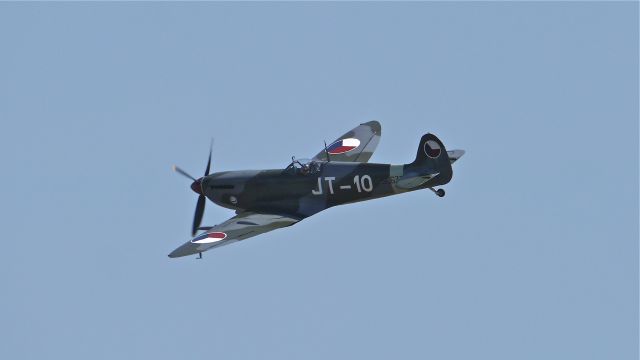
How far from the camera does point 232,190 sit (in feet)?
144

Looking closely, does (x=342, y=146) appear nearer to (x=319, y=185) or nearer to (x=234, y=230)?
(x=319, y=185)

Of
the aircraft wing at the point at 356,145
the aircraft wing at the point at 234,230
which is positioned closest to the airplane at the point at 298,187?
the aircraft wing at the point at 234,230

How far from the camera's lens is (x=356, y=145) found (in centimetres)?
4681

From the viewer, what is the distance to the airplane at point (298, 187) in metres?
40.5

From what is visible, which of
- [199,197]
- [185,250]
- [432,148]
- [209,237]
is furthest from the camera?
[199,197]

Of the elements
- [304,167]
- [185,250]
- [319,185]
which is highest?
[304,167]

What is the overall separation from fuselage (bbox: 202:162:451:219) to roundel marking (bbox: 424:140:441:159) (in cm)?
56

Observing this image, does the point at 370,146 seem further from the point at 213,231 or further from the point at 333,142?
the point at 213,231

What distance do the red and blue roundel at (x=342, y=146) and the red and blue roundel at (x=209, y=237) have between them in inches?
293

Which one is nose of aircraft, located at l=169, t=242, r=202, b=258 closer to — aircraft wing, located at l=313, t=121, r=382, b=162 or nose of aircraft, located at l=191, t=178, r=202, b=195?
nose of aircraft, located at l=191, t=178, r=202, b=195

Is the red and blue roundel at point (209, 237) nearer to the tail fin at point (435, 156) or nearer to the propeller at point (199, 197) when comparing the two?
the propeller at point (199, 197)

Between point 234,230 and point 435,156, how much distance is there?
6.34 meters

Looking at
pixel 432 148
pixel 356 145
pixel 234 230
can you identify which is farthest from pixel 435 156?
pixel 356 145

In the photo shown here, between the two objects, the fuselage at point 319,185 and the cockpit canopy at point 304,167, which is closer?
the fuselage at point 319,185
